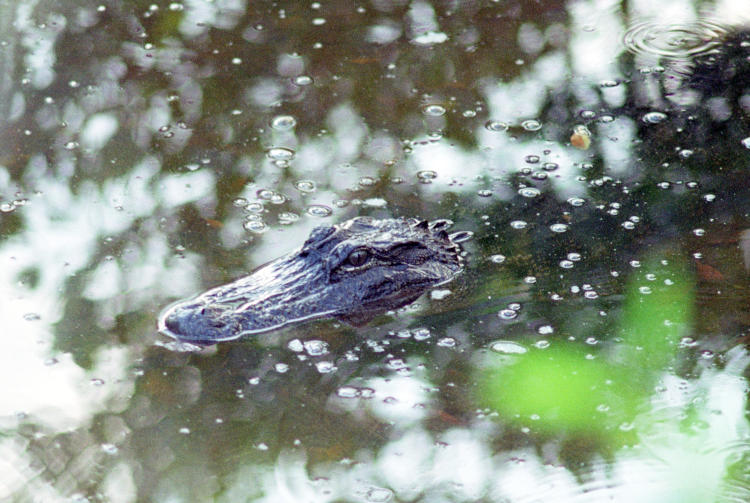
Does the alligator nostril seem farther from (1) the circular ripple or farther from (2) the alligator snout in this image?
(1) the circular ripple

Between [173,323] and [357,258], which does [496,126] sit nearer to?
[357,258]

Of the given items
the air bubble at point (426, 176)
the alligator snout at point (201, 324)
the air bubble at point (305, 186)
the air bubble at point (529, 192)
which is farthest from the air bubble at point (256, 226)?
the air bubble at point (529, 192)

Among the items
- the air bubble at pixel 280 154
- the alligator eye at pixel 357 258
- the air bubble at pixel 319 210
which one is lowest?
the air bubble at pixel 319 210

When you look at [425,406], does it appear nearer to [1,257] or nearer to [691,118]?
[1,257]

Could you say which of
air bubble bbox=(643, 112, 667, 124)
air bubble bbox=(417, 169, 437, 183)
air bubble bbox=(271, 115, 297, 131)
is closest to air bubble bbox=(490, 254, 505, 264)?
air bubble bbox=(417, 169, 437, 183)

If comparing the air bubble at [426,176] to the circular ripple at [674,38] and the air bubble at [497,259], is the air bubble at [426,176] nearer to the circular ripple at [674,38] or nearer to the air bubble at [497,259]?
the air bubble at [497,259]

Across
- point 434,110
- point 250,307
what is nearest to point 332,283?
point 250,307

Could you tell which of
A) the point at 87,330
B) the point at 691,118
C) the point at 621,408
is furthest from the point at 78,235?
the point at 691,118

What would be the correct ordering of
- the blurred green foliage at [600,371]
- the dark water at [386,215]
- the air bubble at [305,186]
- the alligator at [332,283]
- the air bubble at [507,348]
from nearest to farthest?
the dark water at [386,215] < the blurred green foliage at [600,371] < the air bubble at [507,348] < the alligator at [332,283] < the air bubble at [305,186]
